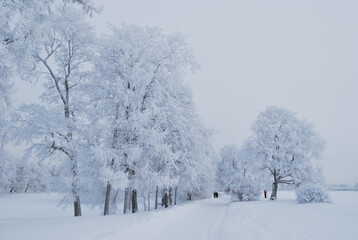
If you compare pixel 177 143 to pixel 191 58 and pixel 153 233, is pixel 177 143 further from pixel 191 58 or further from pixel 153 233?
pixel 153 233

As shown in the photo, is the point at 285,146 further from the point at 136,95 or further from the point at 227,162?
the point at 227,162

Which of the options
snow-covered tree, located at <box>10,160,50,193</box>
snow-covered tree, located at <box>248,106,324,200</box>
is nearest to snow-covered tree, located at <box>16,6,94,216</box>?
snow-covered tree, located at <box>248,106,324,200</box>

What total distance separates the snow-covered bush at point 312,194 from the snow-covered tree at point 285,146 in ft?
31.8

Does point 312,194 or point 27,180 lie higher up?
point 312,194

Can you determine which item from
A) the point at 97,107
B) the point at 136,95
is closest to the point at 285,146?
the point at 136,95

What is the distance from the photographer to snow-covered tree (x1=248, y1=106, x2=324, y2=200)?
109 ft

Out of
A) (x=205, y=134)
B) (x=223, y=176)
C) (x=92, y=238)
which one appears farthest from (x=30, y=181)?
(x=92, y=238)

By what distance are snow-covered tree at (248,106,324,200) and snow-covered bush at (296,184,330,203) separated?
9705 millimetres

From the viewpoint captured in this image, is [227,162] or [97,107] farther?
[227,162]

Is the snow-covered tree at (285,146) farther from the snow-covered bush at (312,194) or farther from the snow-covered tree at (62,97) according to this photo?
the snow-covered tree at (62,97)

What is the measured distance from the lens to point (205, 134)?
27359 millimetres

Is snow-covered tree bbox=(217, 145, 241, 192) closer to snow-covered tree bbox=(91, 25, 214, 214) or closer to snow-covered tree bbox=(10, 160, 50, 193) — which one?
snow-covered tree bbox=(91, 25, 214, 214)

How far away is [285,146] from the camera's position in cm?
3403

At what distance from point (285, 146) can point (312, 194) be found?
11593 mm
